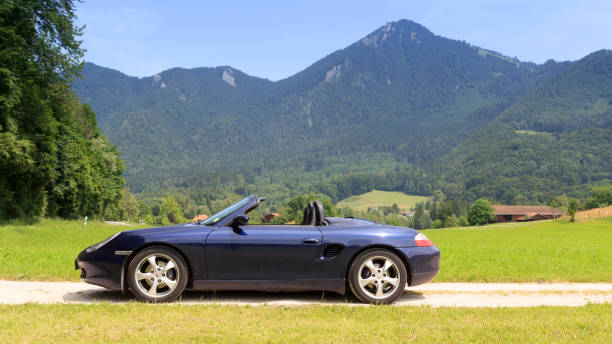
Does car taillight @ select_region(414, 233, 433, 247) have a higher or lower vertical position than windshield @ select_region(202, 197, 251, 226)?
lower

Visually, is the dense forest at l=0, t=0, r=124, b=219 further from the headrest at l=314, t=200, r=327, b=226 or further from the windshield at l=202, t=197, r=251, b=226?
the headrest at l=314, t=200, r=327, b=226

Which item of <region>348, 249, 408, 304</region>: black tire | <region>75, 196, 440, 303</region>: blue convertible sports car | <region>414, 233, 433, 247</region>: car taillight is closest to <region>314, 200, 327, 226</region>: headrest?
<region>75, 196, 440, 303</region>: blue convertible sports car

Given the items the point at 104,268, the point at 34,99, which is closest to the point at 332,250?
the point at 104,268

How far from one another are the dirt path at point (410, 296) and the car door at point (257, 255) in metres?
0.39

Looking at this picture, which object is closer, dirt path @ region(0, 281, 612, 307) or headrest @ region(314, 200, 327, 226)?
dirt path @ region(0, 281, 612, 307)

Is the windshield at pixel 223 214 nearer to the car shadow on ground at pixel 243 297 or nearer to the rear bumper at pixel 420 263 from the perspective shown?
the car shadow on ground at pixel 243 297

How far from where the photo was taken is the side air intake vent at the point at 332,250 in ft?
21.8

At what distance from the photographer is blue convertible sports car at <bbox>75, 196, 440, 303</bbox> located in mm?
6512

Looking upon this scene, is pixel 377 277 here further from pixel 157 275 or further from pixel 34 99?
pixel 34 99

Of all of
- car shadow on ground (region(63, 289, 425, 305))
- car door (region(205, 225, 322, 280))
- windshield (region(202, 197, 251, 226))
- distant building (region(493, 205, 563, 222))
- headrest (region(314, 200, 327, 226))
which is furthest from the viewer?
distant building (region(493, 205, 563, 222))

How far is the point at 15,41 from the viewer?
27188 mm

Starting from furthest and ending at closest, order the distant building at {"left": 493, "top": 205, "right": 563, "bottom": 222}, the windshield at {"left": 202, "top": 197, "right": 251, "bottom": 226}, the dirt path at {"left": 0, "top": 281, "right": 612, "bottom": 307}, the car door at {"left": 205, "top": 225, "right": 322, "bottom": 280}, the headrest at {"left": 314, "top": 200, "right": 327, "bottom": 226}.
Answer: the distant building at {"left": 493, "top": 205, "right": 563, "bottom": 222}
the headrest at {"left": 314, "top": 200, "right": 327, "bottom": 226}
the windshield at {"left": 202, "top": 197, "right": 251, "bottom": 226}
the dirt path at {"left": 0, "top": 281, "right": 612, "bottom": 307}
the car door at {"left": 205, "top": 225, "right": 322, "bottom": 280}

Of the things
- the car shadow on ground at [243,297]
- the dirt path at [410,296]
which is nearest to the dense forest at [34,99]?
the dirt path at [410,296]

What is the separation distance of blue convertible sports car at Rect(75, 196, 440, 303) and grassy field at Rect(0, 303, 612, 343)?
0.55m
